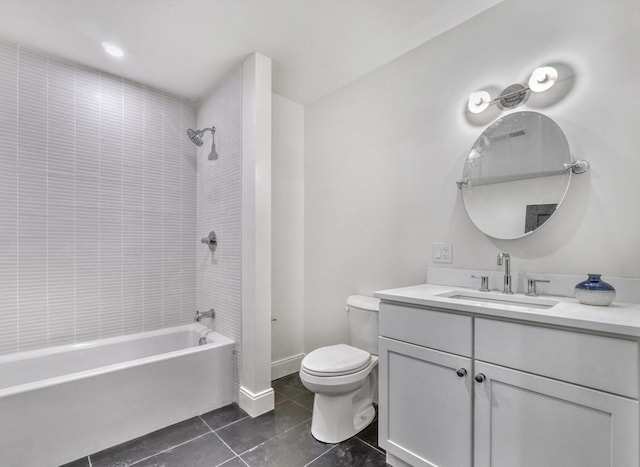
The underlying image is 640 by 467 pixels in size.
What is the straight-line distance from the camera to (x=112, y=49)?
6.78ft

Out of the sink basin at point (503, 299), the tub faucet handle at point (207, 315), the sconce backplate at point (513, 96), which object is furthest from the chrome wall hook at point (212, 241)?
the sconce backplate at point (513, 96)

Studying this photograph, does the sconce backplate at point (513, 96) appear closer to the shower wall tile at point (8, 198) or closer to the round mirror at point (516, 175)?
the round mirror at point (516, 175)

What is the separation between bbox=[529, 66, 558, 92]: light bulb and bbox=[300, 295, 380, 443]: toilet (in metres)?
1.47

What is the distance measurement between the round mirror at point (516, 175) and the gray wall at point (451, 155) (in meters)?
0.05

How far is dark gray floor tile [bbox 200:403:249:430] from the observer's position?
6.45 ft

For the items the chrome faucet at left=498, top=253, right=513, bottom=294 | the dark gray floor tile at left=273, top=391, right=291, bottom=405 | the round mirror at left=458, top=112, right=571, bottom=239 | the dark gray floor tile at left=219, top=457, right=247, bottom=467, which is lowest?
the dark gray floor tile at left=273, top=391, right=291, bottom=405

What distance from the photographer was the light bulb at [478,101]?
66.9 inches

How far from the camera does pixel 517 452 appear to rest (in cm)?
112

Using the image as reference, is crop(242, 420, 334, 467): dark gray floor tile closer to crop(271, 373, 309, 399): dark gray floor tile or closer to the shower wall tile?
crop(271, 373, 309, 399): dark gray floor tile

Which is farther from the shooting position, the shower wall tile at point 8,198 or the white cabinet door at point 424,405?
the shower wall tile at point 8,198

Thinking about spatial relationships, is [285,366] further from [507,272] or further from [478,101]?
[478,101]

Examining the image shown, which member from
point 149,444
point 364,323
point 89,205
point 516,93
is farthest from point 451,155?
point 89,205

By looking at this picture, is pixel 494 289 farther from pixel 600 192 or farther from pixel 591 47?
pixel 591 47

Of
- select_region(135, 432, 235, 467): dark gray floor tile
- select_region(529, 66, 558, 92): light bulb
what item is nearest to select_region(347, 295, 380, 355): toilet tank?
select_region(135, 432, 235, 467): dark gray floor tile
